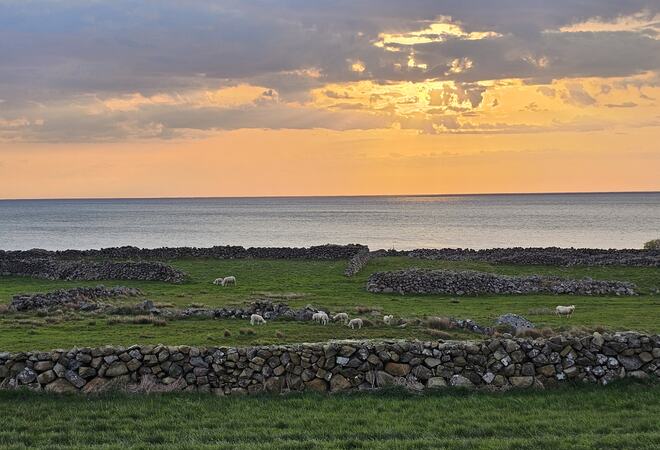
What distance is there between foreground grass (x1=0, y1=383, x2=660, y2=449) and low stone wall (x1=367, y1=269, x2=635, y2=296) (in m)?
22.4

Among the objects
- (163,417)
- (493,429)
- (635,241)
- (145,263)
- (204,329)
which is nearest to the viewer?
(493,429)

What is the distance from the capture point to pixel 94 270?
45969 mm

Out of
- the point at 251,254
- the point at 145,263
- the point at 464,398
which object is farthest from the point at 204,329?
the point at 251,254

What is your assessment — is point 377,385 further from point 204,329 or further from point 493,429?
point 204,329

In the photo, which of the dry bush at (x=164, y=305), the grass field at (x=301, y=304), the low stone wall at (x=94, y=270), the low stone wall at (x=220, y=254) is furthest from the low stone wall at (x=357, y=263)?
the dry bush at (x=164, y=305)

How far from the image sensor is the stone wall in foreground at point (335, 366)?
14.4 m

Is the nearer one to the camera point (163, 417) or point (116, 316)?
point (163, 417)

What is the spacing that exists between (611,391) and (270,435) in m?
7.61

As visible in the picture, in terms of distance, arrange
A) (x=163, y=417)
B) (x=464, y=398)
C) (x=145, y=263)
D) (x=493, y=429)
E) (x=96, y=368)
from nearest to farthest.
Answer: (x=493, y=429)
(x=163, y=417)
(x=464, y=398)
(x=96, y=368)
(x=145, y=263)

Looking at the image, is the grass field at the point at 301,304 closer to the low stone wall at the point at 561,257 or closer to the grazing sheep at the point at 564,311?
the grazing sheep at the point at 564,311

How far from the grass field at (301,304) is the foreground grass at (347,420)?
22.1 ft

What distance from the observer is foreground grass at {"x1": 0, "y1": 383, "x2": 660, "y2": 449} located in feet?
35.7

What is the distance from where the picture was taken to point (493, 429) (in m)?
11.6

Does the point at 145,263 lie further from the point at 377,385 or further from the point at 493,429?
the point at 493,429
